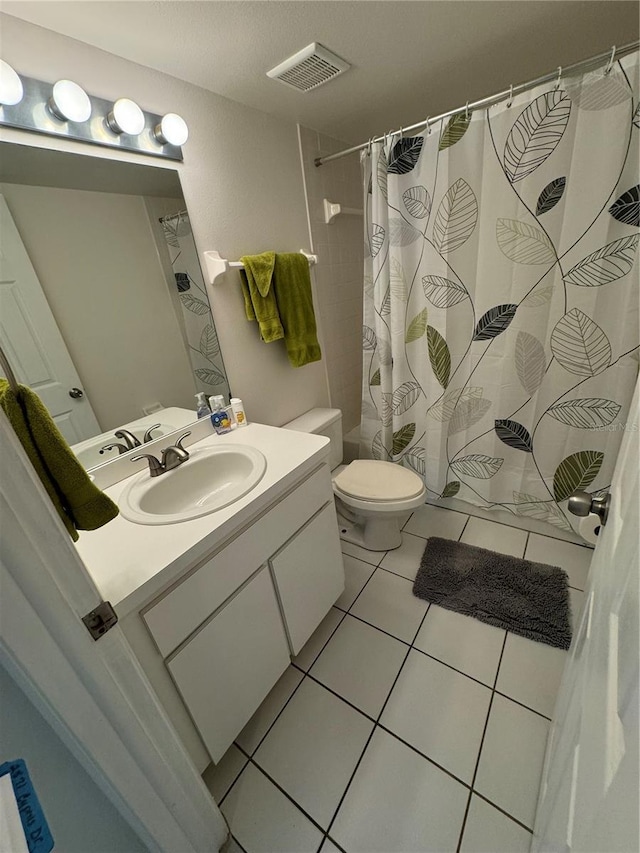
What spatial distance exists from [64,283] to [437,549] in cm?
190

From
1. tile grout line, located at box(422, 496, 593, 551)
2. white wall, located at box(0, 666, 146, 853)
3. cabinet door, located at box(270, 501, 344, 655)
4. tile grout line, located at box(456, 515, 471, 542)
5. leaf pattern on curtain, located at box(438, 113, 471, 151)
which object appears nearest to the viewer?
white wall, located at box(0, 666, 146, 853)

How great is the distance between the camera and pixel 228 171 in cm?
143

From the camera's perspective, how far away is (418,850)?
0.90 meters

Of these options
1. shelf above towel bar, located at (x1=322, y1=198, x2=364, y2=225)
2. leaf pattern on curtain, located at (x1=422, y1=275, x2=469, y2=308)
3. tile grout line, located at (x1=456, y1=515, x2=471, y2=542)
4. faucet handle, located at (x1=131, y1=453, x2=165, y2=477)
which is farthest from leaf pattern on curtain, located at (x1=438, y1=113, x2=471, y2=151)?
tile grout line, located at (x1=456, y1=515, x2=471, y2=542)

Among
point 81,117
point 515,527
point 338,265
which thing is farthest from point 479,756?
point 338,265

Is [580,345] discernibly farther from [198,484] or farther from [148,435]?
[148,435]

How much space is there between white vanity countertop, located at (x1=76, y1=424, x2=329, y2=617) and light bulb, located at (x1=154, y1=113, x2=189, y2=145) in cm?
115

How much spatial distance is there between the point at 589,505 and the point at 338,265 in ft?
6.29

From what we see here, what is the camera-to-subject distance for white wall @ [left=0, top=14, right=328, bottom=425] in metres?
0.96

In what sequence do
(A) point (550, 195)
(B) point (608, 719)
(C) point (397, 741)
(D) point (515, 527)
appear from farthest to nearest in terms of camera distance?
(D) point (515, 527) < (A) point (550, 195) < (C) point (397, 741) < (B) point (608, 719)

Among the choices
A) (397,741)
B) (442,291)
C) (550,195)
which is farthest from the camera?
(442,291)

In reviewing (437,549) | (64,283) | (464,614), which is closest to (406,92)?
(64,283)

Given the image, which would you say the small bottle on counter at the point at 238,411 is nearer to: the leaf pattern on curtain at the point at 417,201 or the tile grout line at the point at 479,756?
the leaf pattern on curtain at the point at 417,201

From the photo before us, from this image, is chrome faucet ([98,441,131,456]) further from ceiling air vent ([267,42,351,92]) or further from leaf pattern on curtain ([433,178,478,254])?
leaf pattern on curtain ([433,178,478,254])
